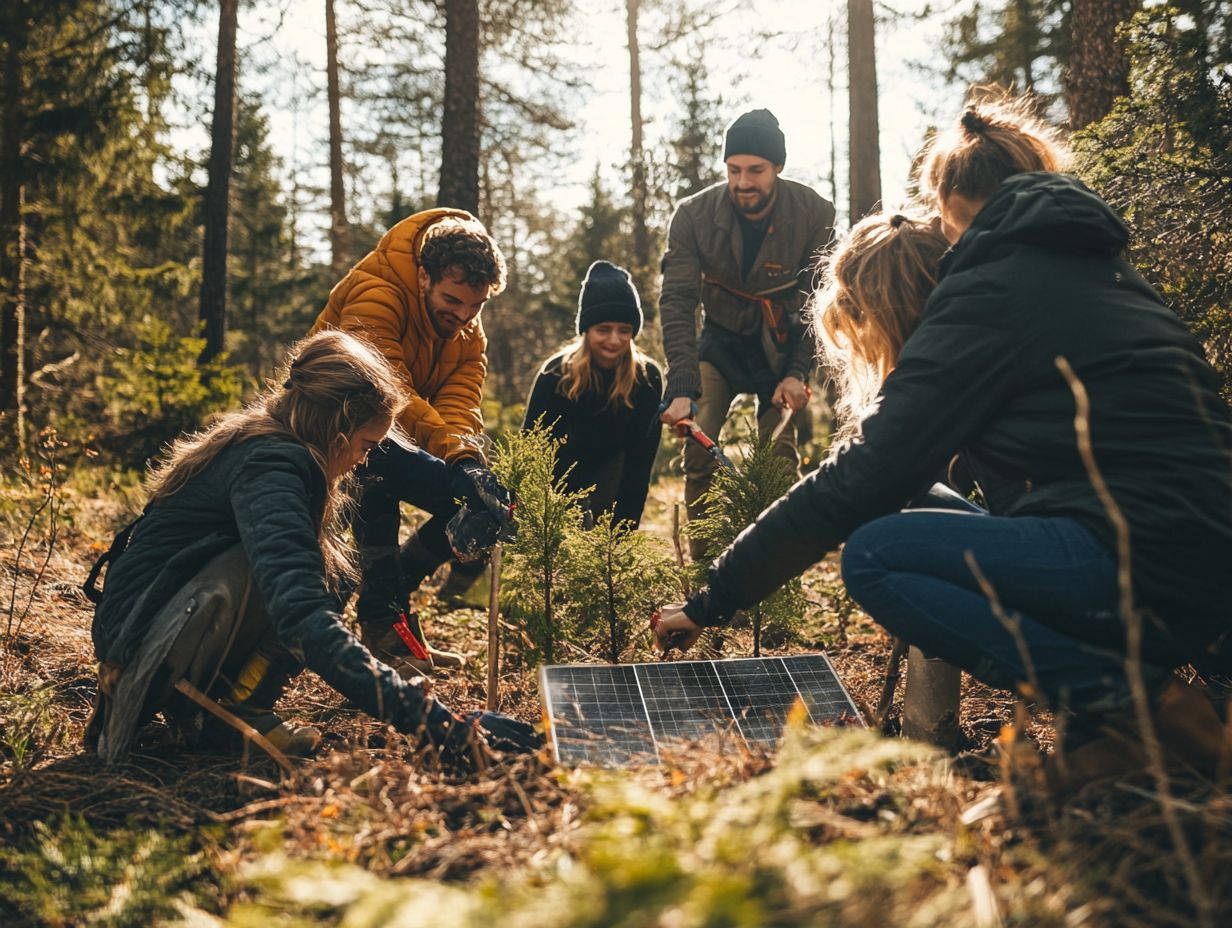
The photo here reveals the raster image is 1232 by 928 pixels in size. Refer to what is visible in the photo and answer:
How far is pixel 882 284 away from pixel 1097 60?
4767mm

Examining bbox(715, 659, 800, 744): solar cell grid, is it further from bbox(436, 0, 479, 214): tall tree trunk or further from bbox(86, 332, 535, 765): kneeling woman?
bbox(436, 0, 479, 214): tall tree trunk

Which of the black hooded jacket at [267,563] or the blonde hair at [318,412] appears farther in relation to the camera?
the blonde hair at [318,412]

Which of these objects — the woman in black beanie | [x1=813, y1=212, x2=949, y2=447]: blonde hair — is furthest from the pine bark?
[x1=813, y1=212, x2=949, y2=447]: blonde hair

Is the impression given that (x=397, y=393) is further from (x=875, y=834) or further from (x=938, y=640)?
(x=875, y=834)

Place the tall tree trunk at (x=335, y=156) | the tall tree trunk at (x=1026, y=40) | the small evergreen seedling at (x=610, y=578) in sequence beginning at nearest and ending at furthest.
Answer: the small evergreen seedling at (x=610, y=578) < the tall tree trunk at (x=1026, y=40) < the tall tree trunk at (x=335, y=156)

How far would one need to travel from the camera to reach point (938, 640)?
8.69ft

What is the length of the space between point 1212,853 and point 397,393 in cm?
266

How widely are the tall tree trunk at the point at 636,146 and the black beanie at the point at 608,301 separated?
49.5 ft

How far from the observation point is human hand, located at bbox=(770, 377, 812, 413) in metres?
5.30

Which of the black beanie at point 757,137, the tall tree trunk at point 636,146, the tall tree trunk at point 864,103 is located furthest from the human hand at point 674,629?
the tall tree trunk at point 636,146

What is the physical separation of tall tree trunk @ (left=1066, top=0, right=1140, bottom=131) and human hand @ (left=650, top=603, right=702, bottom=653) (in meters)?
5.40

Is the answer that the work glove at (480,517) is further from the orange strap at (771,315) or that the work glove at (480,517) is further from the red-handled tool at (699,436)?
the orange strap at (771,315)

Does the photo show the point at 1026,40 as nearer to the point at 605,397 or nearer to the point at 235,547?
the point at 605,397

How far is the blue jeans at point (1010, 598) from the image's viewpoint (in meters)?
2.44
